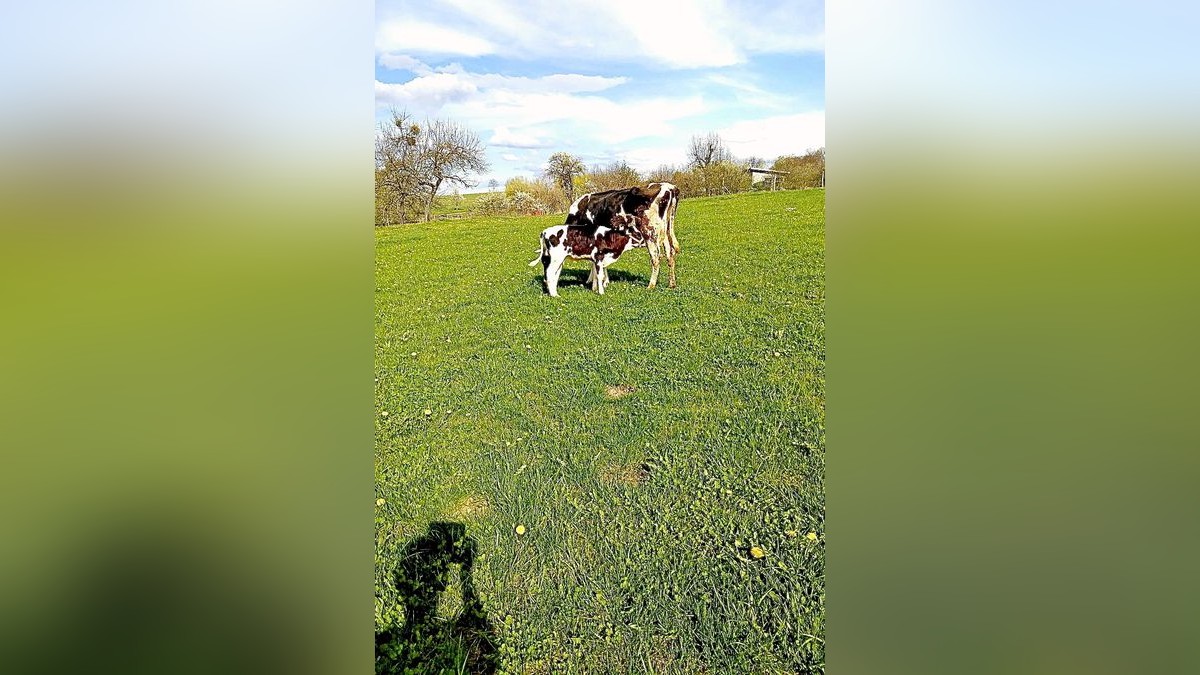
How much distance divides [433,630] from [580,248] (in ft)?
21.0

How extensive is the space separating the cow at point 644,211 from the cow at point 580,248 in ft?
1.22

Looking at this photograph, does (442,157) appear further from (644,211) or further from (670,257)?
(670,257)

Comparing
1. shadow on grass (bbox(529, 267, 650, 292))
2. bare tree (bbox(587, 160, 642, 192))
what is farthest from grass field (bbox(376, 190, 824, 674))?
bare tree (bbox(587, 160, 642, 192))

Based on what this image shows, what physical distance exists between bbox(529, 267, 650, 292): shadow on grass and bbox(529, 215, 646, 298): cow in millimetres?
417

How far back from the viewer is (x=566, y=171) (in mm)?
9023

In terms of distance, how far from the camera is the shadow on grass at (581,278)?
8633 millimetres

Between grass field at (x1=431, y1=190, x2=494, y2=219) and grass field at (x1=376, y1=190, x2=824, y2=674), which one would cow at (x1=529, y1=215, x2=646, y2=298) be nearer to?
grass field at (x1=431, y1=190, x2=494, y2=219)

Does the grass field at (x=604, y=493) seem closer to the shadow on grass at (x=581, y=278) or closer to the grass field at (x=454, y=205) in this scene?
the shadow on grass at (x=581, y=278)

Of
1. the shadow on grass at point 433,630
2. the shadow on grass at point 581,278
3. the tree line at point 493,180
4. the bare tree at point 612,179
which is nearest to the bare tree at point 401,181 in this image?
the tree line at point 493,180
